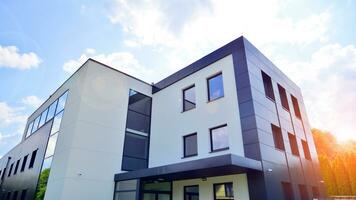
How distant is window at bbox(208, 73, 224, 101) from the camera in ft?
32.2

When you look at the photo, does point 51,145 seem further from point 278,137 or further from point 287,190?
point 287,190

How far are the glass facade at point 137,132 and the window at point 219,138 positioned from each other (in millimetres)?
4283

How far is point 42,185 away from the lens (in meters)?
10.3

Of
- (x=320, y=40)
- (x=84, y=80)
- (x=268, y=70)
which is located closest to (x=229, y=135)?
(x=268, y=70)

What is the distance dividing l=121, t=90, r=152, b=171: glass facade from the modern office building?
0.06 m

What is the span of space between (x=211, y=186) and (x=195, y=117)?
10.2 ft

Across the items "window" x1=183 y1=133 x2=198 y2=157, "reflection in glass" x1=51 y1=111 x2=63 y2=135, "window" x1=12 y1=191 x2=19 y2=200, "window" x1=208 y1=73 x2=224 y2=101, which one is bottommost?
"window" x1=12 y1=191 x2=19 y2=200

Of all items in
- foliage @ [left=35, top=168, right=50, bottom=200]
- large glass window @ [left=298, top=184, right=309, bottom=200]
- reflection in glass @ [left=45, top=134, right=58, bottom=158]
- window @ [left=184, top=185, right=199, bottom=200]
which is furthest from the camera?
reflection in glass @ [left=45, top=134, right=58, bottom=158]

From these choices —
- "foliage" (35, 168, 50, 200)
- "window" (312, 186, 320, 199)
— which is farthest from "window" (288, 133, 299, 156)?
"foliage" (35, 168, 50, 200)

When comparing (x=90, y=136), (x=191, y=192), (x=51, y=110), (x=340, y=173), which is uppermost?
(x=51, y=110)

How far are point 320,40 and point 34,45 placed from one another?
12.7 meters

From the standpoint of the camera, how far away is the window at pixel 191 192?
920 cm

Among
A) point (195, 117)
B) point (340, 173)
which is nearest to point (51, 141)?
point (195, 117)

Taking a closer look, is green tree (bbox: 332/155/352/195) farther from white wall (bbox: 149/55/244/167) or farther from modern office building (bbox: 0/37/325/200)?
white wall (bbox: 149/55/244/167)
